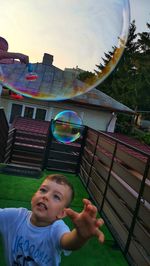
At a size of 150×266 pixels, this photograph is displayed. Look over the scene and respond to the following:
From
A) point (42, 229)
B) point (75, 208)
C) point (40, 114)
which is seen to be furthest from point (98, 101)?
point (42, 229)

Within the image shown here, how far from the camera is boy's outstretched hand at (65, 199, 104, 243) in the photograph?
1.26m

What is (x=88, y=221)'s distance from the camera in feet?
4.19

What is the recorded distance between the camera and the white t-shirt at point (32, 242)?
5.32 feet

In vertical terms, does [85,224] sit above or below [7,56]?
below

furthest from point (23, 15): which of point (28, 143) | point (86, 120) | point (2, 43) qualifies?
point (86, 120)

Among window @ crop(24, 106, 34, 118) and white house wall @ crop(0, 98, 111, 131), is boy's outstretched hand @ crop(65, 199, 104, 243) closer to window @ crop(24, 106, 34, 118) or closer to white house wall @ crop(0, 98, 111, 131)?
white house wall @ crop(0, 98, 111, 131)

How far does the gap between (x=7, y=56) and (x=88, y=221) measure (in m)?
1.56

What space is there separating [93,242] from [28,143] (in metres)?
6.19

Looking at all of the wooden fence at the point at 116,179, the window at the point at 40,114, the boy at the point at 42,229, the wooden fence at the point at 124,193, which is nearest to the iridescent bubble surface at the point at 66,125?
the wooden fence at the point at 116,179

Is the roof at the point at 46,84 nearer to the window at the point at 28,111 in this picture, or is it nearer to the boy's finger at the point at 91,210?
the boy's finger at the point at 91,210

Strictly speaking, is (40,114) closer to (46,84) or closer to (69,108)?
(69,108)

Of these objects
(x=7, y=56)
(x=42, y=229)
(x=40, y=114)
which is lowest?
(x=40, y=114)

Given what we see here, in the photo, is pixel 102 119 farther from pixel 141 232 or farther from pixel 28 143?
pixel 141 232

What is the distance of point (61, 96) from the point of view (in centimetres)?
377
